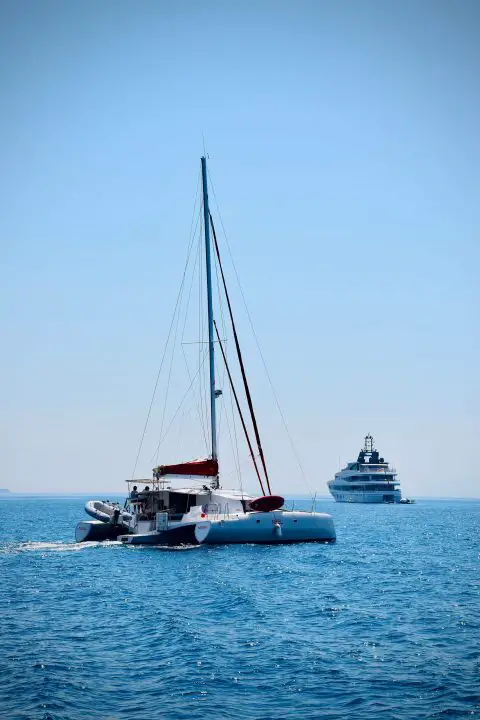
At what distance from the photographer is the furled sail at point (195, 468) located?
45.0 metres

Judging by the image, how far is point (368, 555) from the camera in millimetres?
43719

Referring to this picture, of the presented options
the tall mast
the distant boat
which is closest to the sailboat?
the tall mast

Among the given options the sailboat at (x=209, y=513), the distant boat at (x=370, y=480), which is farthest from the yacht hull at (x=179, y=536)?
the distant boat at (x=370, y=480)

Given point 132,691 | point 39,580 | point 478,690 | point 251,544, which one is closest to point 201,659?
point 132,691

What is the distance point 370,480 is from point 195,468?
121 metres

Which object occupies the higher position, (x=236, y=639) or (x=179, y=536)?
(x=179, y=536)

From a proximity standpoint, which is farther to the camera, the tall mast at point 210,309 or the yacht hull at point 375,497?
the yacht hull at point 375,497

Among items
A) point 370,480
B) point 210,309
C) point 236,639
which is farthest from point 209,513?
point 370,480

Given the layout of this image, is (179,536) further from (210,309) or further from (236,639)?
(236,639)

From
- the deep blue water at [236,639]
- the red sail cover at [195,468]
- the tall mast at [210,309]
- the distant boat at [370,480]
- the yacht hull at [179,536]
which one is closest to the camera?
the deep blue water at [236,639]

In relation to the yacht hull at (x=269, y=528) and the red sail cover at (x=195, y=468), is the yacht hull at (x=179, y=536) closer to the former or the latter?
the yacht hull at (x=269, y=528)

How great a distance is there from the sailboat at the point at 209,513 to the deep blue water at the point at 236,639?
4.06 m

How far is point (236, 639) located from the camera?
64.5 ft

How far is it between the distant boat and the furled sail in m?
119
